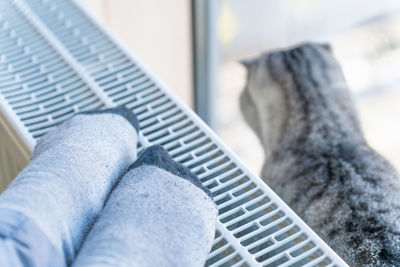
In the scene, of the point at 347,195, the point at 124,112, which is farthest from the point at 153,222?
the point at 347,195

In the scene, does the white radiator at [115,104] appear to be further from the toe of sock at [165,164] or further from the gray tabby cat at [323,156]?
the gray tabby cat at [323,156]

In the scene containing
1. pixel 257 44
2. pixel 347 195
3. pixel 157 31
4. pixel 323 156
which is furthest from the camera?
pixel 257 44

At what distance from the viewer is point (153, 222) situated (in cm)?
47

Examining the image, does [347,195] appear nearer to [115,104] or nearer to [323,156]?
[323,156]

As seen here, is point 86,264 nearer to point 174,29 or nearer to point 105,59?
point 105,59

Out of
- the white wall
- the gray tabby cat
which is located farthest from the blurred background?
the gray tabby cat

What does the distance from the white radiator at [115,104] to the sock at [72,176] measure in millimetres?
95

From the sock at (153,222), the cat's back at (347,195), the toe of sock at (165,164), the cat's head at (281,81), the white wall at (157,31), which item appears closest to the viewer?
the sock at (153,222)

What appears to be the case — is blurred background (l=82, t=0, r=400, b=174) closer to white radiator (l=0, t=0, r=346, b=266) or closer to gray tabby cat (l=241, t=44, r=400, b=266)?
gray tabby cat (l=241, t=44, r=400, b=266)

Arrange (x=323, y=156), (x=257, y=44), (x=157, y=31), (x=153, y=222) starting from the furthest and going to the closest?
(x=257, y=44) → (x=157, y=31) → (x=323, y=156) → (x=153, y=222)

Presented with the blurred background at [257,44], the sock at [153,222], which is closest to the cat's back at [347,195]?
the sock at [153,222]

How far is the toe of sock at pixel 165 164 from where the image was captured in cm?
55

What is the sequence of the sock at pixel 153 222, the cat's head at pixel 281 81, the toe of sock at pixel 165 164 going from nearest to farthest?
1. the sock at pixel 153 222
2. the toe of sock at pixel 165 164
3. the cat's head at pixel 281 81

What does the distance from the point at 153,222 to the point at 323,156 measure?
0.52m
